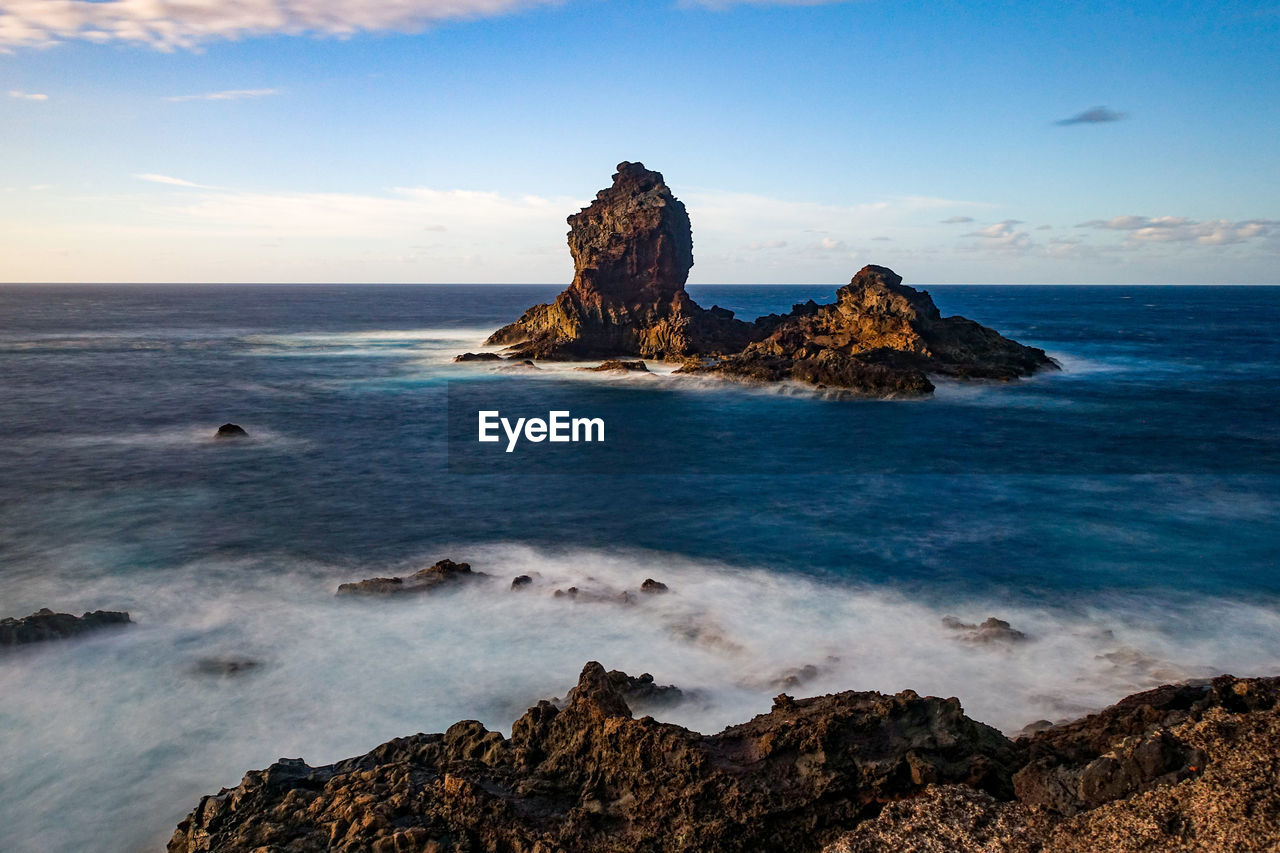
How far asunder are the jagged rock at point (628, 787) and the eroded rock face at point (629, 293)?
56.9 m

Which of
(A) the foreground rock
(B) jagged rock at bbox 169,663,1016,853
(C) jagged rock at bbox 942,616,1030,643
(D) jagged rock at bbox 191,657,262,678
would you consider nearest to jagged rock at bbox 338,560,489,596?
(D) jagged rock at bbox 191,657,262,678

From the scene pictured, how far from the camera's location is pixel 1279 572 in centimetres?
2183

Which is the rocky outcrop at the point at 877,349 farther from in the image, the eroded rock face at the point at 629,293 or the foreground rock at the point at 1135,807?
the foreground rock at the point at 1135,807

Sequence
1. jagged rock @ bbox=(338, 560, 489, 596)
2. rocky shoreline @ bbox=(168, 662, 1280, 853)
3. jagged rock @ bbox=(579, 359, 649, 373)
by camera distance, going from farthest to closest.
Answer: jagged rock @ bbox=(579, 359, 649, 373)
jagged rock @ bbox=(338, 560, 489, 596)
rocky shoreline @ bbox=(168, 662, 1280, 853)

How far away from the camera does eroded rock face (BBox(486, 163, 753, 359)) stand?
221 ft

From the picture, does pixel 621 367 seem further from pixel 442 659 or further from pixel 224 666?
pixel 224 666

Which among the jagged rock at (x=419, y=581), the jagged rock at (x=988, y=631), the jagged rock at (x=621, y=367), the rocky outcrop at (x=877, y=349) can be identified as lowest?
the jagged rock at (x=988, y=631)

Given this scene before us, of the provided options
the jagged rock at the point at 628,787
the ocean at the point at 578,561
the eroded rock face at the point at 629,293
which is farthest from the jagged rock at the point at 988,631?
the eroded rock face at the point at 629,293

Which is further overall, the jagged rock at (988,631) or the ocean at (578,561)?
the jagged rock at (988,631)

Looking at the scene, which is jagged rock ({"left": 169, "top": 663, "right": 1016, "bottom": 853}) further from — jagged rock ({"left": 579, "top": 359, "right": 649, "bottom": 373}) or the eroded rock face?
the eroded rock face

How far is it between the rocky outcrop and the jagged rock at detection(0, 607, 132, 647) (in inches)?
1603

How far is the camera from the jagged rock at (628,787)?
8.49 metres

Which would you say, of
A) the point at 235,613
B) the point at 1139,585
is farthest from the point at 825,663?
the point at 235,613

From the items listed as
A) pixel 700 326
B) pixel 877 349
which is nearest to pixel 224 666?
pixel 877 349
